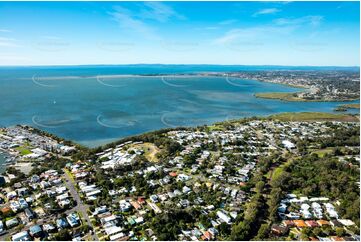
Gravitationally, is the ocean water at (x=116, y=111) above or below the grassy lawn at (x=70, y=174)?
above

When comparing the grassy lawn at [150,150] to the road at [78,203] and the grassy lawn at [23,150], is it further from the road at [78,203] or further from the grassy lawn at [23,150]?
the grassy lawn at [23,150]

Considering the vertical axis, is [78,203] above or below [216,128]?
below

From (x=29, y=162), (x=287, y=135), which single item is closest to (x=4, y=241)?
(x=29, y=162)

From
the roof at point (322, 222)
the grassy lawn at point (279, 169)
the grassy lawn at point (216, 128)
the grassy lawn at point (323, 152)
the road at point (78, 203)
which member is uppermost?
the grassy lawn at point (216, 128)

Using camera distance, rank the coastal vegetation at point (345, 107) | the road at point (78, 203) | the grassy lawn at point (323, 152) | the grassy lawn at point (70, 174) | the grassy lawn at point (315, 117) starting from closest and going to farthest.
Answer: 1. the road at point (78, 203)
2. the grassy lawn at point (70, 174)
3. the grassy lawn at point (323, 152)
4. the grassy lawn at point (315, 117)
5. the coastal vegetation at point (345, 107)

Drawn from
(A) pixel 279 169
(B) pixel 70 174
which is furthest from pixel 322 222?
(B) pixel 70 174

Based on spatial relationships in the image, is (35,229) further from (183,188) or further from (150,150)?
(150,150)

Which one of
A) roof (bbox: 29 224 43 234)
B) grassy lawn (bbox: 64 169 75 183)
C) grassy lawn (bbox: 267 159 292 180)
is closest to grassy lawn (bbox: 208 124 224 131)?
grassy lawn (bbox: 267 159 292 180)

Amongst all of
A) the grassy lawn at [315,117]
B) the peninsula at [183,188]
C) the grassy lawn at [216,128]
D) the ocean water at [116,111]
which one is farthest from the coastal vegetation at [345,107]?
the grassy lawn at [216,128]

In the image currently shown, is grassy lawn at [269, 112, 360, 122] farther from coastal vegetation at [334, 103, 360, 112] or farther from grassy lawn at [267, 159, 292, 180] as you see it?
grassy lawn at [267, 159, 292, 180]
